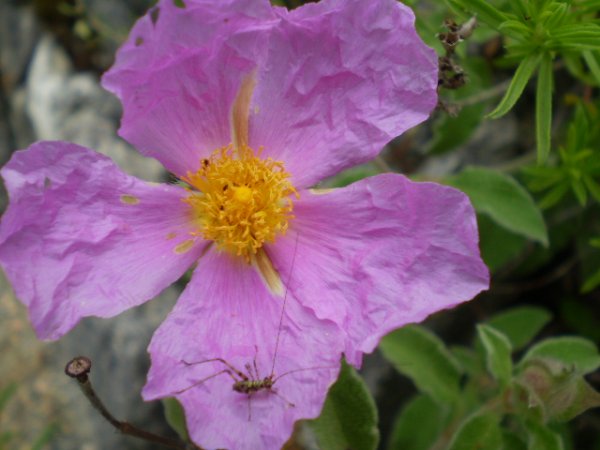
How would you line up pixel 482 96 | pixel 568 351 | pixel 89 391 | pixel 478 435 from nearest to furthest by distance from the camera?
pixel 89 391, pixel 478 435, pixel 568 351, pixel 482 96

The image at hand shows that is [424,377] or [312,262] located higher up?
[312,262]

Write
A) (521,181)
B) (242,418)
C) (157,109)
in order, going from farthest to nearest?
1. (521,181)
2. (157,109)
3. (242,418)

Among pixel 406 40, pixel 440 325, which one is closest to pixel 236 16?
pixel 406 40

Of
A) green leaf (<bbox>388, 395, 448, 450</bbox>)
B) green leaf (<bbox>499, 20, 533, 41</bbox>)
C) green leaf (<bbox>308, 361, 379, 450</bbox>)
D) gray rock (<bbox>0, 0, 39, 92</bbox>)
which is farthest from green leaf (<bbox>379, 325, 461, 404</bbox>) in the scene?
gray rock (<bbox>0, 0, 39, 92</bbox>)

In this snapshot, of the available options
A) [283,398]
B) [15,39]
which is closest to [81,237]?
[283,398]

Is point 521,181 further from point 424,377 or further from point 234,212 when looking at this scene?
point 234,212

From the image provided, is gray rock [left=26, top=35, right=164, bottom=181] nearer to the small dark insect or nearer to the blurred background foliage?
the blurred background foliage

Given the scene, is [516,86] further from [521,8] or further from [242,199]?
[242,199]
